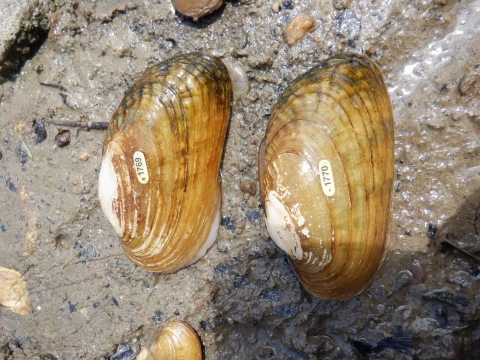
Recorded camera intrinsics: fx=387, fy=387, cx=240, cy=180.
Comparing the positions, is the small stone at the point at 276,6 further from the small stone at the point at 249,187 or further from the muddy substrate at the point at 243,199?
the small stone at the point at 249,187

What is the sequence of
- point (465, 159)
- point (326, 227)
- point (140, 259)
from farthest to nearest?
point (140, 259)
point (465, 159)
point (326, 227)

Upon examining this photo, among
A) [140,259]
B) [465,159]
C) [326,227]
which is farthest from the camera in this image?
[140,259]

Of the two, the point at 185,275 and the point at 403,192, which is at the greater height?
the point at 403,192

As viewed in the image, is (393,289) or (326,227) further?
(393,289)

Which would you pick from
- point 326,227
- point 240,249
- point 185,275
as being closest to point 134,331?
point 185,275

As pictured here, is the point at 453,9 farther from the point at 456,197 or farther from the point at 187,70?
the point at 187,70

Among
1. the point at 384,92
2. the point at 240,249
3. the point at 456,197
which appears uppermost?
the point at 384,92

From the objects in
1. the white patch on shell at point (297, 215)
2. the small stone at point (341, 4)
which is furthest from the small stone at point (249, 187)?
the small stone at point (341, 4)
